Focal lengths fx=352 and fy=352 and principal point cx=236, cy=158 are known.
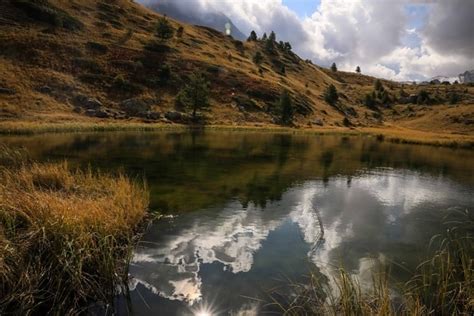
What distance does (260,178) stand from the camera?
91.1 feet

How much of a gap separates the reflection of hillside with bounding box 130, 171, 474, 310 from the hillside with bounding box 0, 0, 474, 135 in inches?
2312

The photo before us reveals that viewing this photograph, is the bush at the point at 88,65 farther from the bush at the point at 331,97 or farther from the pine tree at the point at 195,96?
the bush at the point at 331,97

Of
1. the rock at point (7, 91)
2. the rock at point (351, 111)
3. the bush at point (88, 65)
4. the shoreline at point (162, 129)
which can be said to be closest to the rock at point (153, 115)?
the shoreline at point (162, 129)

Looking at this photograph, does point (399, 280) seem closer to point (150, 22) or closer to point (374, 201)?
point (374, 201)

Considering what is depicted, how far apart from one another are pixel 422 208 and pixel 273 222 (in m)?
10.5

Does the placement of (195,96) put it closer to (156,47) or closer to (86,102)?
(86,102)

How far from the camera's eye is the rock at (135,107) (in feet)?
265

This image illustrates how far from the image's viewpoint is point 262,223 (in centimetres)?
1700

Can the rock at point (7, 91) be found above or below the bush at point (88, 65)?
below

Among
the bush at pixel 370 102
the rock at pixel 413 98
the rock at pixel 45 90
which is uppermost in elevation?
the rock at pixel 413 98

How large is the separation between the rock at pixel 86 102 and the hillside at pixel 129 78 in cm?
21

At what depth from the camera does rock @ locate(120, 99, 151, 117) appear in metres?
80.8

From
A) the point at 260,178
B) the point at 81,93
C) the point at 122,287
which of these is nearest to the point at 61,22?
the point at 81,93

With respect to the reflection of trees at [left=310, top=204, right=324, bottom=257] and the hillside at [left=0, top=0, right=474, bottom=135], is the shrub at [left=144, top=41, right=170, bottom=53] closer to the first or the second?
the hillside at [left=0, top=0, right=474, bottom=135]
